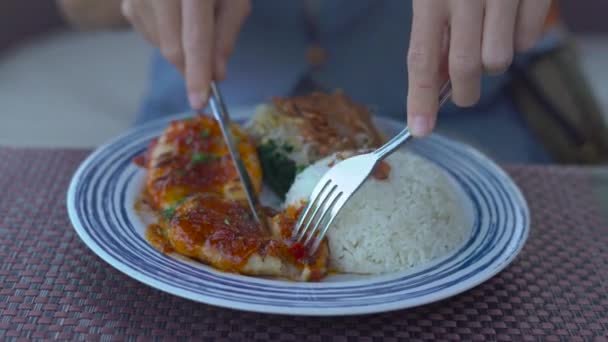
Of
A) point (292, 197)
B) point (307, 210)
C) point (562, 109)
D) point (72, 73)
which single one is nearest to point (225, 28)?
point (292, 197)

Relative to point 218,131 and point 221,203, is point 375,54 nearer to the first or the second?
point 218,131

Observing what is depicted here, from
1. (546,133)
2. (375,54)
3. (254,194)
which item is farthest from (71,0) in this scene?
(546,133)

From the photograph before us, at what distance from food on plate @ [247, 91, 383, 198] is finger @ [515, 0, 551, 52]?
1.77 feet

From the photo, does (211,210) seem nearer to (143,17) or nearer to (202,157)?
(202,157)

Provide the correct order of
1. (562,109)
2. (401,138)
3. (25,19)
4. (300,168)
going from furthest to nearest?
(25,19)
(562,109)
(300,168)
(401,138)

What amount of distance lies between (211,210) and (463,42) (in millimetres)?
543

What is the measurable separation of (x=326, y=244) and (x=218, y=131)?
0.45m

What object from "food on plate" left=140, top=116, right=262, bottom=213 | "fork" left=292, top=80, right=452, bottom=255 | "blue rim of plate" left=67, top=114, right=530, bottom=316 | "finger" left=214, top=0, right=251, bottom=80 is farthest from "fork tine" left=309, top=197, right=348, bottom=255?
"finger" left=214, top=0, right=251, bottom=80

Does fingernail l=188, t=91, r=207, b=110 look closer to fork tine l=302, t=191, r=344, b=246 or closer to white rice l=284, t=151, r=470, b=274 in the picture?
white rice l=284, t=151, r=470, b=274

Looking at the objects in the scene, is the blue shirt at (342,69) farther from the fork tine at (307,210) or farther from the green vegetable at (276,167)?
the fork tine at (307,210)

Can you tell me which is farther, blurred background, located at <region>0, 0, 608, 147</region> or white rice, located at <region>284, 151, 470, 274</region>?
blurred background, located at <region>0, 0, 608, 147</region>

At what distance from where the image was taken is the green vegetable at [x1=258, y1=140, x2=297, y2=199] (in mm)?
1553

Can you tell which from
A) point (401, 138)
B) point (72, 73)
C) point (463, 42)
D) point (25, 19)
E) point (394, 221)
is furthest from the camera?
point (25, 19)

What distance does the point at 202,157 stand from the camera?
1.47 metres
